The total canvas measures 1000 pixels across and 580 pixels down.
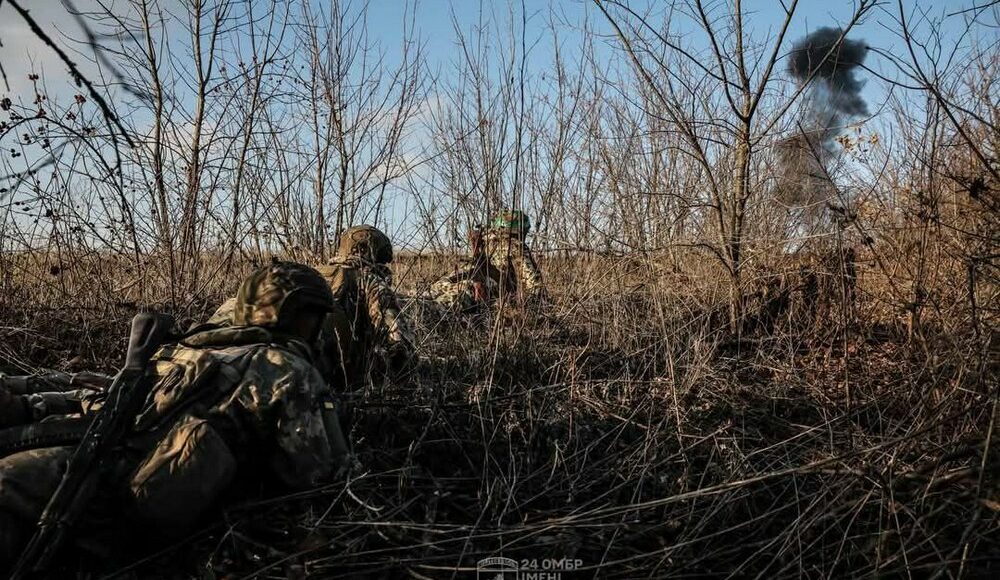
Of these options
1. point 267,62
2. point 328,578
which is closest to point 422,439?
point 328,578

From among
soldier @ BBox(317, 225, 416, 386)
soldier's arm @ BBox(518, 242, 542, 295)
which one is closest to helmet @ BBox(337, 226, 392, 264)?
soldier @ BBox(317, 225, 416, 386)

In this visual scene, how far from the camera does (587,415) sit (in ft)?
12.5

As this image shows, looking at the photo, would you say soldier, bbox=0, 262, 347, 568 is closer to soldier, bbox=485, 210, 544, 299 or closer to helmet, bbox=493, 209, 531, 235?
soldier, bbox=485, 210, 544, 299

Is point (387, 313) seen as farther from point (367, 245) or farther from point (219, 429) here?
point (219, 429)

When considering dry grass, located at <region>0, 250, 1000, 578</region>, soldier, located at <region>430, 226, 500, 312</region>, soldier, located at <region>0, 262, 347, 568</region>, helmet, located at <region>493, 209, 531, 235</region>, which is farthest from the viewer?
soldier, located at <region>430, 226, 500, 312</region>

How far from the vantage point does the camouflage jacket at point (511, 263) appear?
412 centimetres

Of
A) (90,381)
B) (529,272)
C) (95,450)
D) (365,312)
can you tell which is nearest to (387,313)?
(365,312)

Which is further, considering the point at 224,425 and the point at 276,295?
the point at 276,295

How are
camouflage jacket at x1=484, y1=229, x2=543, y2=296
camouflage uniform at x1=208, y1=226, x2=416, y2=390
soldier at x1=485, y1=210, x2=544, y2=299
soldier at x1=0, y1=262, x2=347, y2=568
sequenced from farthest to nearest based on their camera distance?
soldier at x1=485, y1=210, x2=544, y2=299, camouflage jacket at x1=484, y1=229, x2=543, y2=296, camouflage uniform at x1=208, y1=226, x2=416, y2=390, soldier at x1=0, y1=262, x2=347, y2=568

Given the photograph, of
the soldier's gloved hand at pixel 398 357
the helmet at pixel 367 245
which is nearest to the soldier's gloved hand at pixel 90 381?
the soldier's gloved hand at pixel 398 357

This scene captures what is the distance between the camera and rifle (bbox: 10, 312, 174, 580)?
2.25 m

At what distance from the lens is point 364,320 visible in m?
4.28

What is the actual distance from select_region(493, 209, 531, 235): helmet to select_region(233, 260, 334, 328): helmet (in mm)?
1523

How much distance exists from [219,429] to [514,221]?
2.33 metres
